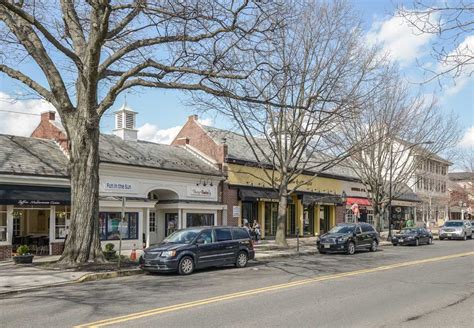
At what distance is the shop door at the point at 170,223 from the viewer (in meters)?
29.7

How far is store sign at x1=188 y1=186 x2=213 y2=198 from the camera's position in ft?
98.2

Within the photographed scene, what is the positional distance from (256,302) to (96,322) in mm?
3370

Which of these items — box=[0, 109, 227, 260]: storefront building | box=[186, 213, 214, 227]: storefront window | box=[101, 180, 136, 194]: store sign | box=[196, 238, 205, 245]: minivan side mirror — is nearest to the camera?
box=[196, 238, 205, 245]: minivan side mirror

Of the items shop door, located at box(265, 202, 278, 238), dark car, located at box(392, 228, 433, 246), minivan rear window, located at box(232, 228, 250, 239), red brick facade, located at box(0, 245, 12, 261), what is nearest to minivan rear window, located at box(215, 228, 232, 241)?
minivan rear window, located at box(232, 228, 250, 239)

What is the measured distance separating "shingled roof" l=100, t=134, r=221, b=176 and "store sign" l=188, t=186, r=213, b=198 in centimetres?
99

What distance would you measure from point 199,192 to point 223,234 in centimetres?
1234

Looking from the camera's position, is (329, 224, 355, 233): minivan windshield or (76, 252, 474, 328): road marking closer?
(76, 252, 474, 328): road marking

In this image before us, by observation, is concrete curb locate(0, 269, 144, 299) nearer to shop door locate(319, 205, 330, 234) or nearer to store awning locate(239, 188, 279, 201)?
store awning locate(239, 188, 279, 201)

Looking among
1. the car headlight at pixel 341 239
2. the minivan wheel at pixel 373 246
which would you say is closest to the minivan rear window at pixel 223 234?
the car headlight at pixel 341 239

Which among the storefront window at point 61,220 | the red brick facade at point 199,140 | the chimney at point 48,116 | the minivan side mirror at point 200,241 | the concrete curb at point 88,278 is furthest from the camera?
the red brick facade at point 199,140

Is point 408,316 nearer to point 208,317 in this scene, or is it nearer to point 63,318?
point 208,317

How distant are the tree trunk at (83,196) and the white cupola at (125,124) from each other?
1303 centimetres

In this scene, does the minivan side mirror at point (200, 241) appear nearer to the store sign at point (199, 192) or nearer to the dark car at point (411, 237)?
the store sign at point (199, 192)

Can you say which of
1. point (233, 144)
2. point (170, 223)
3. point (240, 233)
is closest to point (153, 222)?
point (170, 223)
